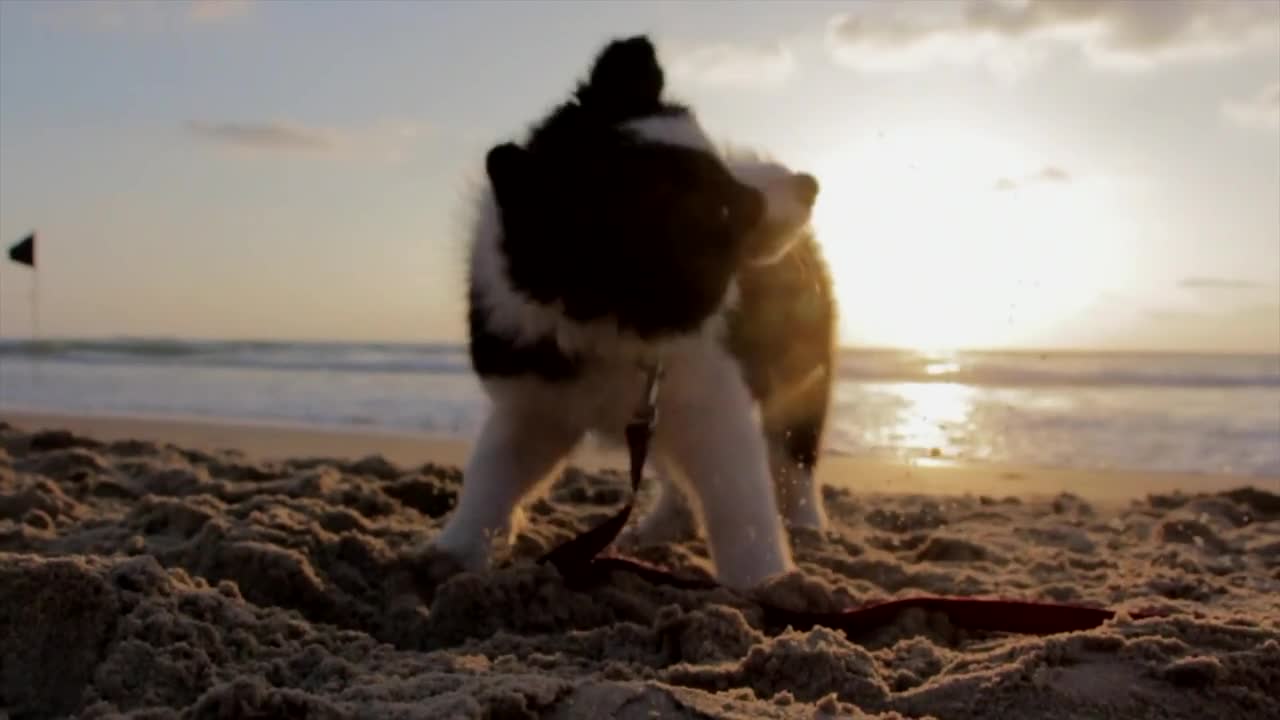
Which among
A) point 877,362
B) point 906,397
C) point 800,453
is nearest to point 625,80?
point 800,453

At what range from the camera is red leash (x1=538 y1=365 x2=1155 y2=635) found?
2.83 m

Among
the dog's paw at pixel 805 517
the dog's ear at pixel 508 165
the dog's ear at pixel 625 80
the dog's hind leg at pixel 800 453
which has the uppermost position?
the dog's ear at pixel 625 80

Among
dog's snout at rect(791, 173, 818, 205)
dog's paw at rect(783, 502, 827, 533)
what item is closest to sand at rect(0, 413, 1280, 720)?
dog's paw at rect(783, 502, 827, 533)

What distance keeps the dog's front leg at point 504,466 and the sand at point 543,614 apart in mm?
Result: 134

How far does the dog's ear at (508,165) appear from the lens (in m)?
2.97

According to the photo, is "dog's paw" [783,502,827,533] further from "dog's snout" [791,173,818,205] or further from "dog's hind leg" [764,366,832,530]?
"dog's snout" [791,173,818,205]

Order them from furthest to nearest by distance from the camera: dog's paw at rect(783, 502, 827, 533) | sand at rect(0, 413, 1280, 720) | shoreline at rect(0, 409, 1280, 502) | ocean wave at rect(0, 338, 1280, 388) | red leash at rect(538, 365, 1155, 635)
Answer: ocean wave at rect(0, 338, 1280, 388) → shoreline at rect(0, 409, 1280, 502) → dog's paw at rect(783, 502, 827, 533) → red leash at rect(538, 365, 1155, 635) → sand at rect(0, 413, 1280, 720)

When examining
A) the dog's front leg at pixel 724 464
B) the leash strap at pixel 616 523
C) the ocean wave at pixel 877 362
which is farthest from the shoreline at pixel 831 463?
the ocean wave at pixel 877 362

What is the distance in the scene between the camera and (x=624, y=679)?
2.27 meters

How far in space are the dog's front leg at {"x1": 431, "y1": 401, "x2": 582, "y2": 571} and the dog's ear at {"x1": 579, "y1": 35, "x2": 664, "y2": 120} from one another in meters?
0.93

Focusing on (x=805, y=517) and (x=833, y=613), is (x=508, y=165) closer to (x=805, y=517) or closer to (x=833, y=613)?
(x=833, y=613)

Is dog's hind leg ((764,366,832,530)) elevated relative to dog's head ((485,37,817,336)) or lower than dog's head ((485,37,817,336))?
lower

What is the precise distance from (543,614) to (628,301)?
0.82 meters

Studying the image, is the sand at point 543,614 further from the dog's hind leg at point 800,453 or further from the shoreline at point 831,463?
the shoreline at point 831,463
